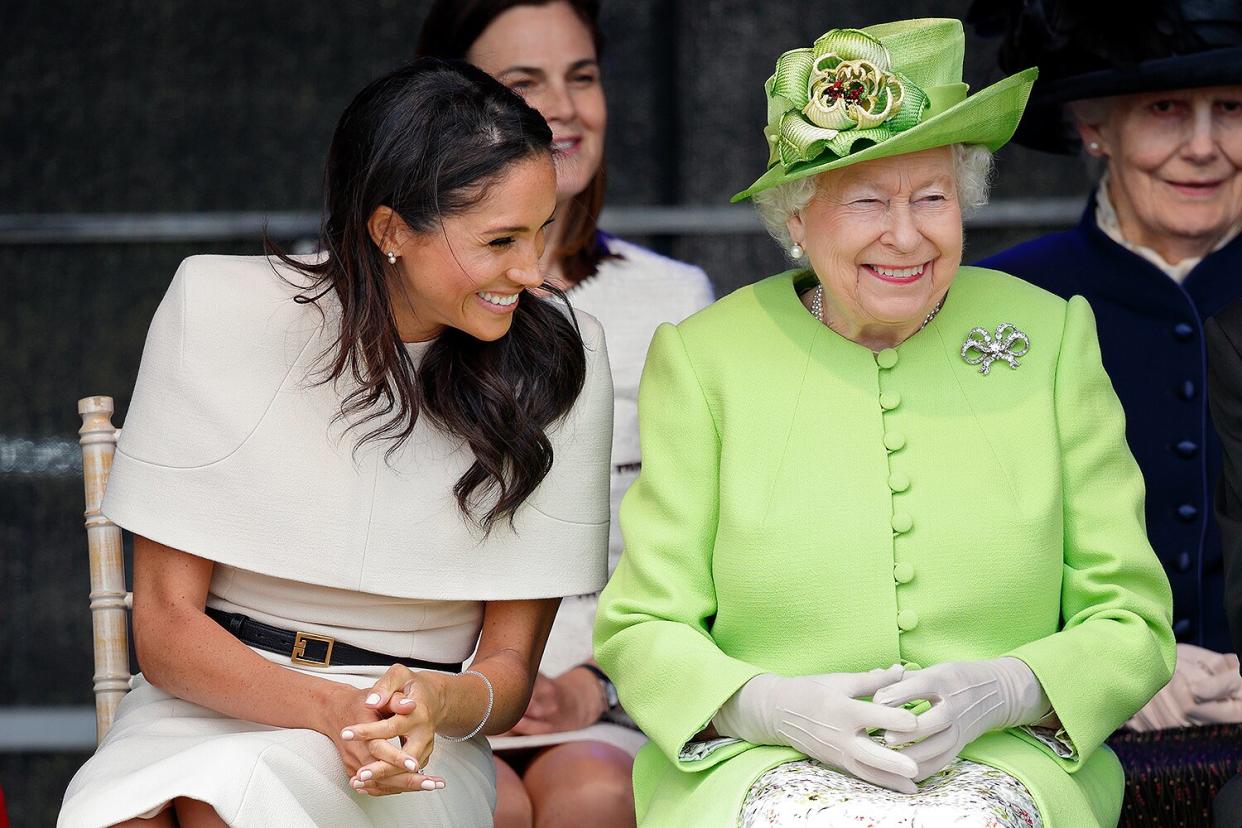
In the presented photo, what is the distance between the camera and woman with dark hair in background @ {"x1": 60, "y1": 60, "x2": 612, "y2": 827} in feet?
10.3

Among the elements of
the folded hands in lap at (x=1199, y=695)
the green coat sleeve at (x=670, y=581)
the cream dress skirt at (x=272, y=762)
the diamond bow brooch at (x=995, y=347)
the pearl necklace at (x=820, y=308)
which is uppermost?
the pearl necklace at (x=820, y=308)

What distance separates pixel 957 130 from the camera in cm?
309

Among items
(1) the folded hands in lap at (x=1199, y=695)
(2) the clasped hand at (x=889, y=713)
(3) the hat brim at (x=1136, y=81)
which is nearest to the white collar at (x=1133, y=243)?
(3) the hat brim at (x=1136, y=81)

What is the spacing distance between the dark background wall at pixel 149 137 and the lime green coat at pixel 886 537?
7.46 ft

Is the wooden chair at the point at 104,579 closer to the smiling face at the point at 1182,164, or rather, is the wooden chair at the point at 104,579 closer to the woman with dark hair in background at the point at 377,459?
the woman with dark hair in background at the point at 377,459

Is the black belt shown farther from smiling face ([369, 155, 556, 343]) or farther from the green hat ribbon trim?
the green hat ribbon trim

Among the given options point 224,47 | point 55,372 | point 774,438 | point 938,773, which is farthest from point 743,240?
point 938,773

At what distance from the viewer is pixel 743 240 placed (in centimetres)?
550

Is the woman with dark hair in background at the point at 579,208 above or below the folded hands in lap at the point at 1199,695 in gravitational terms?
above

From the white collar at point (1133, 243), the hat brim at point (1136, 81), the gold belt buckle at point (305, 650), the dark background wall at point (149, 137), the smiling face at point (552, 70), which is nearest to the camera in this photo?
the gold belt buckle at point (305, 650)

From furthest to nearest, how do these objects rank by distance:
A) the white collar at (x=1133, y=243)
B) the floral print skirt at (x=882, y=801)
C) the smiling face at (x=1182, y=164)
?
the white collar at (x=1133, y=243), the smiling face at (x=1182, y=164), the floral print skirt at (x=882, y=801)

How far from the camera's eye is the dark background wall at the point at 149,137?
5.36m

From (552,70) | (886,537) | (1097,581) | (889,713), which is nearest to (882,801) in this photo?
A: (889,713)

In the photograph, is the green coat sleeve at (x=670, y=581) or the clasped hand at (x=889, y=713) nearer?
the clasped hand at (x=889, y=713)
